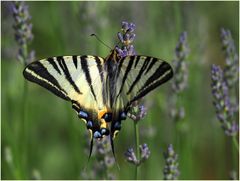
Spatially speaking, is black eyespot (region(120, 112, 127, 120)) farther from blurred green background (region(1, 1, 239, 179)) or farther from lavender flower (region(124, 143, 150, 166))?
blurred green background (region(1, 1, 239, 179))

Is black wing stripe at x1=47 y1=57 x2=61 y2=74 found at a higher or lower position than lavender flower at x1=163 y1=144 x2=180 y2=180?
higher

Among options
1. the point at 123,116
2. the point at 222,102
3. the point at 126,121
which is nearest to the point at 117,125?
the point at 123,116

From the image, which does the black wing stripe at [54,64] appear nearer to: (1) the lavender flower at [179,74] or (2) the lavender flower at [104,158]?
(2) the lavender flower at [104,158]

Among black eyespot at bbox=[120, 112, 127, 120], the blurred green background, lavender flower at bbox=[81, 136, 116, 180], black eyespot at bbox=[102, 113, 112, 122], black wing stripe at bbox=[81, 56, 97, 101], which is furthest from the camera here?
the blurred green background

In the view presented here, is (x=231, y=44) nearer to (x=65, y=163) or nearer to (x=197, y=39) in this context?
(x=197, y=39)

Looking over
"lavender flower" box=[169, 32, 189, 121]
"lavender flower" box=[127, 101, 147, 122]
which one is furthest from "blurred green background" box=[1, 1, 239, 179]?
"lavender flower" box=[127, 101, 147, 122]

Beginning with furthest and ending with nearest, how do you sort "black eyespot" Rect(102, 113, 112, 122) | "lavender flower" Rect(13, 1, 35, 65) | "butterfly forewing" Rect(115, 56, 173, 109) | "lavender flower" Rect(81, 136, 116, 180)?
"lavender flower" Rect(13, 1, 35, 65) < "lavender flower" Rect(81, 136, 116, 180) < "black eyespot" Rect(102, 113, 112, 122) < "butterfly forewing" Rect(115, 56, 173, 109)

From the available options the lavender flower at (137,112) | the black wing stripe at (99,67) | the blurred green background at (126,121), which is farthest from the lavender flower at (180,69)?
the lavender flower at (137,112)
